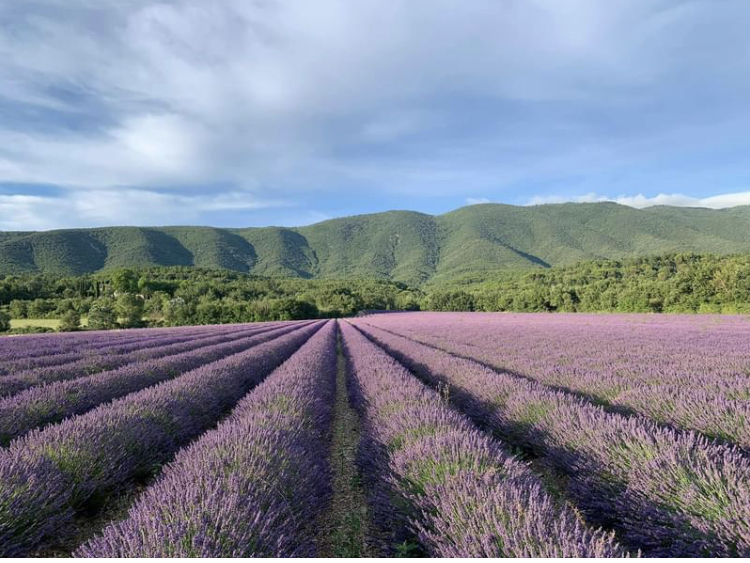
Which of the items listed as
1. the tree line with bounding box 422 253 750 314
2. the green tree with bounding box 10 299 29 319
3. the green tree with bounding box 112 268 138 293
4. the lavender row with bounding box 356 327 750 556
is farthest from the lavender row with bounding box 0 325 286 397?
A: the green tree with bounding box 112 268 138 293

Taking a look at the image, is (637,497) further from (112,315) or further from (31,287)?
(31,287)

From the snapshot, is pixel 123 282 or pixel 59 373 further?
pixel 123 282

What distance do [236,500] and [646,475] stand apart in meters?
2.69

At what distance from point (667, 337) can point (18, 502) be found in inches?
603

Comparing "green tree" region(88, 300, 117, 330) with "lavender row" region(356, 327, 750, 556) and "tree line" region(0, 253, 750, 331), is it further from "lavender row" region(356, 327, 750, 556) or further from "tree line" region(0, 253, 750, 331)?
"lavender row" region(356, 327, 750, 556)

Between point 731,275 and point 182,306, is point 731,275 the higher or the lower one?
the higher one

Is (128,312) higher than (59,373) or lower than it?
lower

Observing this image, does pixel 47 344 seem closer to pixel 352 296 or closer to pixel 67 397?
pixel 67 397

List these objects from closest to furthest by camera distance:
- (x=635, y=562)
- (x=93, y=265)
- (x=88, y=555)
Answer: (x=635, y=562)
(x=88, y=555)
(x=93, y=265)

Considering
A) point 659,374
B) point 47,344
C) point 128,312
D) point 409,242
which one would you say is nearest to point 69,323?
point 128,312

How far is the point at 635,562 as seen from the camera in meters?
1.43

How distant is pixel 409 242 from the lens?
15888 centimetres

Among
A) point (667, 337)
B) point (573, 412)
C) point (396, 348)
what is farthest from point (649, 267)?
point (573, 412)

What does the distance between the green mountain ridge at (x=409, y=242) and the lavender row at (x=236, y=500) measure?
10679 cm
